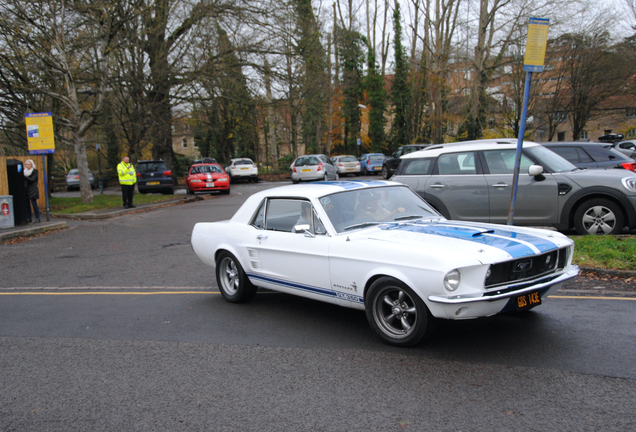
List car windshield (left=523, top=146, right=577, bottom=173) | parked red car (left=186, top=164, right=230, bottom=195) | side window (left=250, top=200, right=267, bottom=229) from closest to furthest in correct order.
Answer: side window (left=250, top=200, right=267, bottom=229) < car windshield (left=523, top=146, right=577, bottom=173) < parked red car (left=186, top=164, right=230, bottom=195)

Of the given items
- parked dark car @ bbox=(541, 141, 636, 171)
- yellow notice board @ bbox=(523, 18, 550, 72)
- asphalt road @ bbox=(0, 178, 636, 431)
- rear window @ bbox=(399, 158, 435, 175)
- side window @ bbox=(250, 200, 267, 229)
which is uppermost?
yellow notice board @ bbox=(523, 18, 550, 72)

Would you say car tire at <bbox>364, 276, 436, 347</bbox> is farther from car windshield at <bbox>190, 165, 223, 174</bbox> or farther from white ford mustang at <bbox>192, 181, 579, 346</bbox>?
car windshield at <bbox>190, 165, 223, 174</bbox>

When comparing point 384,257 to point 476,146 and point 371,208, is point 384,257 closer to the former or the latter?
point 371,208

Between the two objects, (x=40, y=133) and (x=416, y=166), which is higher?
(x=40, y=133)

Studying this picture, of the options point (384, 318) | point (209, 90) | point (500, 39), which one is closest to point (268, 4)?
point (209, 90)

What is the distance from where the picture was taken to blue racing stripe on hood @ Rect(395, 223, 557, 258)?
15.2 ft

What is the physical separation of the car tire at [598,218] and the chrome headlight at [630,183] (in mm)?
366

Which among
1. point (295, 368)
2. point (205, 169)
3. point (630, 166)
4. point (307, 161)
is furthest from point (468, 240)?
point (307, 161)

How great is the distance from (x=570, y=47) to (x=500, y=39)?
761cm

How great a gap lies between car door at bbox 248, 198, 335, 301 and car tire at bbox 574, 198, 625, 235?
5861mm

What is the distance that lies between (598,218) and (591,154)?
6.47m

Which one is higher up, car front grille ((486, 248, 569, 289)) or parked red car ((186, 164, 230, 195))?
car front grille ((486, 248, 569, 289))

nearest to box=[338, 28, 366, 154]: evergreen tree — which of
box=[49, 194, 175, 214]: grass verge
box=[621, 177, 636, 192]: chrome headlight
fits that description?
box=[49, 194, 175, 214]: grass verge

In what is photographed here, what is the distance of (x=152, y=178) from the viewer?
27.2m
